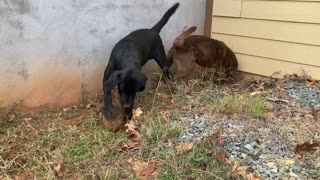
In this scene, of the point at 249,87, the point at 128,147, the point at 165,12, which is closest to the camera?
the point at 128,147

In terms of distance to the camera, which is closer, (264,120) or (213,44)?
(264,120)

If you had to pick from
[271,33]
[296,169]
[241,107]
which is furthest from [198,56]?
[296,169]

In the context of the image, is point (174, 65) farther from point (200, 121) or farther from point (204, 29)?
point (200, 121)

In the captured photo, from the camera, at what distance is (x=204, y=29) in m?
6.05

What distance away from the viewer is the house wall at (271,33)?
4770mm

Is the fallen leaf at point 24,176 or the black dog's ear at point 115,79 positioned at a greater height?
the black dog's ear at point 115,79

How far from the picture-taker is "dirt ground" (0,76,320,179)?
117 inches

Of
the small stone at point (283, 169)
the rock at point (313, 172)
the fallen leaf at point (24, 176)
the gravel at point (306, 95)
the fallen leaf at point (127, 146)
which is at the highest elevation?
the rock at point (313, 172)

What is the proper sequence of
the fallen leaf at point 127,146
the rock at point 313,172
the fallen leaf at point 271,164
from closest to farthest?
1. the rock at point 313,172
2. the fallen leaf at point 271,164
3. the fallen leaf at point 127,146

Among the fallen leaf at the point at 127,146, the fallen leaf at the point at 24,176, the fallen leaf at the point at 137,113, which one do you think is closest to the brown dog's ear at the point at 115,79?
the fallen leaf at the point at 137,113

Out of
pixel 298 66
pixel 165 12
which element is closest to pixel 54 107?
pixel 165 12

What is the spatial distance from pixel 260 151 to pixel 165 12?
2821mm

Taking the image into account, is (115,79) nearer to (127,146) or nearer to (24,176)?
(127,146)

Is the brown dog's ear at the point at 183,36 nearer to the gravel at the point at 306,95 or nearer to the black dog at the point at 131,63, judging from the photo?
the black dog at the point at 131,63
